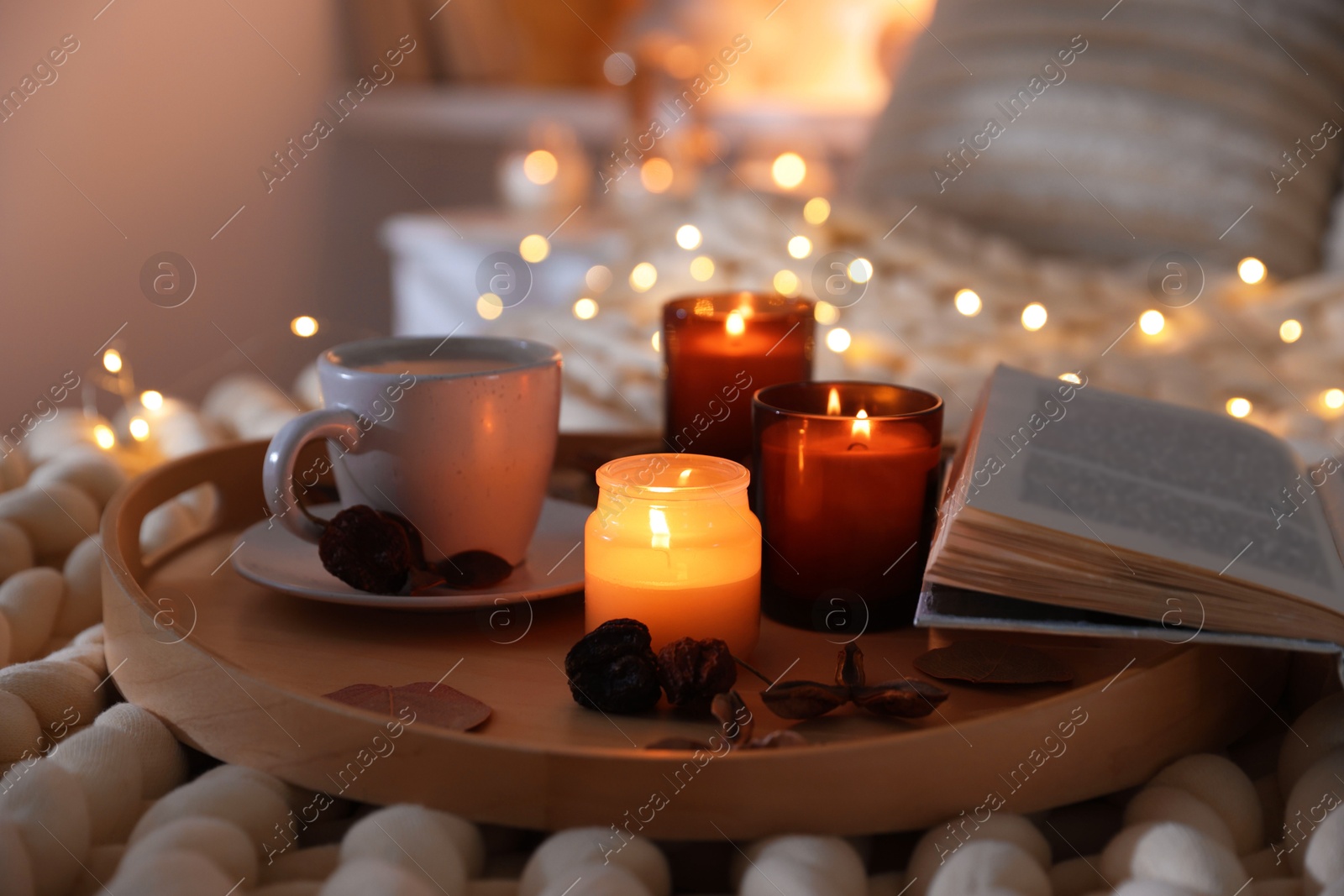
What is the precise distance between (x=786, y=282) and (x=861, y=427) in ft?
2.22

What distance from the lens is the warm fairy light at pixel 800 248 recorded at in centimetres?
121

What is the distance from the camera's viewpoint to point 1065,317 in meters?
Answer: 1.12

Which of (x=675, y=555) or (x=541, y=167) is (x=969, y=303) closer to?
(x=675, y=555)

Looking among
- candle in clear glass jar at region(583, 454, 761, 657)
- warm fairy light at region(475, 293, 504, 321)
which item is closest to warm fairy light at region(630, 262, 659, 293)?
warm fairy light at region(475, 293, 504, 321)

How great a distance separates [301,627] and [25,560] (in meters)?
0.24

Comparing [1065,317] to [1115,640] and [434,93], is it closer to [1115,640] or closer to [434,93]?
[1115,640]

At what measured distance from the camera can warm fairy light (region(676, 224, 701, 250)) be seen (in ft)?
4.24

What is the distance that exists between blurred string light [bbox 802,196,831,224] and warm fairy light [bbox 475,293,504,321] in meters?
0.67

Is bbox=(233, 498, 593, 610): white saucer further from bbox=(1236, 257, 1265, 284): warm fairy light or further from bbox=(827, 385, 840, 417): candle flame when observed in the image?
bbox=(1236, 257, 1265, 284): warm fairy light

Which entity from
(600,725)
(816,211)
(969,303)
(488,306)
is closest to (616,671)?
(600,725)

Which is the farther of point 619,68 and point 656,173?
point 619,68

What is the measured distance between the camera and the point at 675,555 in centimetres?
49

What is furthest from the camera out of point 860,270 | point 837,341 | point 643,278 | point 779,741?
point 643,278

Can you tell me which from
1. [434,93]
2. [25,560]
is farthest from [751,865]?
[434,93]
